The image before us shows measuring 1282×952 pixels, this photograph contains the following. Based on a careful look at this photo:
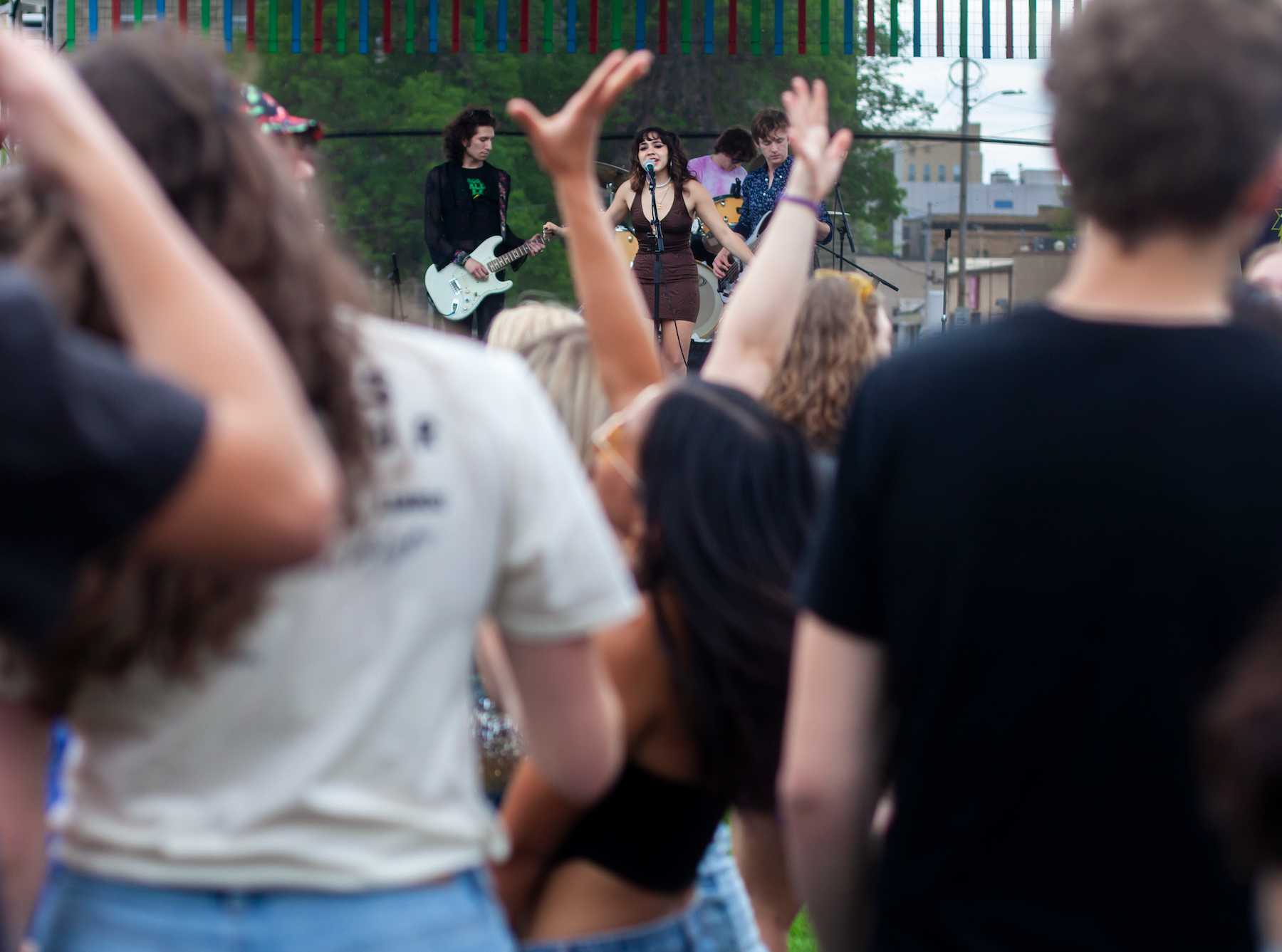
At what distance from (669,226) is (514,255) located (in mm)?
2410

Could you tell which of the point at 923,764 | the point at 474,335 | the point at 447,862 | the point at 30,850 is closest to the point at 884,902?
the point at 923,764

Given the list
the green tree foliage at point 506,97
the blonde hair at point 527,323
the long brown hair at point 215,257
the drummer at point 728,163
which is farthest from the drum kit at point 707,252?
the green tree foliage at point 506,97

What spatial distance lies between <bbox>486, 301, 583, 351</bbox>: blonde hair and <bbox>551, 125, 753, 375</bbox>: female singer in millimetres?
8293

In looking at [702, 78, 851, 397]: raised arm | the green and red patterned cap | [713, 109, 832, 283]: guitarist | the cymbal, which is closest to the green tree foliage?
the cymbal

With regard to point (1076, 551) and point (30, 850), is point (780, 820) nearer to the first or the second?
point (1076, 551)

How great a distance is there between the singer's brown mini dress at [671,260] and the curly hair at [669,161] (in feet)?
0.28

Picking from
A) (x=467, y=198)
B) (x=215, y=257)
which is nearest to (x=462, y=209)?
(x=467, y=198)

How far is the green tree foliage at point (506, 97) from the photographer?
27.0m

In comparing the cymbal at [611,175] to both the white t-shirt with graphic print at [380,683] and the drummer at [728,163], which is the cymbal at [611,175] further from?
the white t-shirt with graphic print at [380,683]

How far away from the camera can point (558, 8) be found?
27531mm

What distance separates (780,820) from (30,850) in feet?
3.17

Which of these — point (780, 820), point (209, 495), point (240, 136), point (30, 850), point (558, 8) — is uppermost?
point (558, 8)

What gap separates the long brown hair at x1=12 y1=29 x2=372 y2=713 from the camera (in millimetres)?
1404

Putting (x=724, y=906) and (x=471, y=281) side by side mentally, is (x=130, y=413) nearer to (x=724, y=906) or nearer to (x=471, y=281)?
(x=724, y=906)
